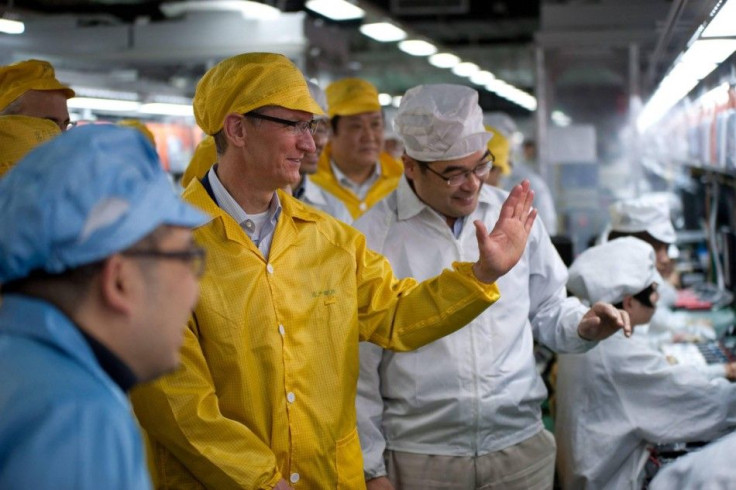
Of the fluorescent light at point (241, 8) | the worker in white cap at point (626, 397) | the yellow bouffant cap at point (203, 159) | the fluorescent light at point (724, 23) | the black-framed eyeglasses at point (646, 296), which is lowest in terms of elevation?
the worker in white cap at point (626, 397)

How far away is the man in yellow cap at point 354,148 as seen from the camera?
192 inches

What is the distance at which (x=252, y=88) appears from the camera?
7.89 ft

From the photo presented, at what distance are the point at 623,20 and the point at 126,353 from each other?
758cm

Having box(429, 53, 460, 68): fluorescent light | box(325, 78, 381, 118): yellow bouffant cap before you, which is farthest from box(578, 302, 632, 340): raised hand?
box(429, 53, 460, 68): fluorescent light

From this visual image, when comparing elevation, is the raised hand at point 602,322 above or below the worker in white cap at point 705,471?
above

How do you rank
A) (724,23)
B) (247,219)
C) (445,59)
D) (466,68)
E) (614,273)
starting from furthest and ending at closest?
(466,68) < (445,59) < (614,273) < (724,23) < (247,219)

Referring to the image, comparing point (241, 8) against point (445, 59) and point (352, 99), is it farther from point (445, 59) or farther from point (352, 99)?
point (445, 59)

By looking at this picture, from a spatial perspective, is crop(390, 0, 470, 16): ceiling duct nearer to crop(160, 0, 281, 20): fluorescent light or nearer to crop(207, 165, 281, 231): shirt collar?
crop(160, 0, 281, 20): fluorescent light

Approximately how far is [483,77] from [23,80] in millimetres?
15238

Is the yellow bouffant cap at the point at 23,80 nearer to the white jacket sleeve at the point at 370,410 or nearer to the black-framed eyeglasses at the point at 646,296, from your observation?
the white jacket sleeve at the point at 370,410

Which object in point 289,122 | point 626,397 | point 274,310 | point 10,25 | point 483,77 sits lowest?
point 626,397

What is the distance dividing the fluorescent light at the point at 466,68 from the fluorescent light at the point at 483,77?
26 centimetres

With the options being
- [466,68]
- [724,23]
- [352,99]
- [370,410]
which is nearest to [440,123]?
[370,410]

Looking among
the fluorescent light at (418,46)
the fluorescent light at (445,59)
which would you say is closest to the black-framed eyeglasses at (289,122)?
the fluorescent light at (418,46)
